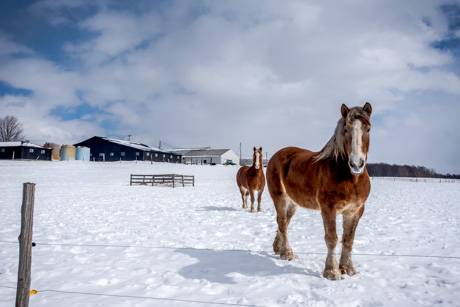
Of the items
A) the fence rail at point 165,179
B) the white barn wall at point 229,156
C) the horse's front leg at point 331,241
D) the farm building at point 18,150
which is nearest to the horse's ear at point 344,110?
the horse's front leg at point 331,241

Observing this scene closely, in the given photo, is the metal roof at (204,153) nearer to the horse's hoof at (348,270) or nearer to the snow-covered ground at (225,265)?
the snow-covered ground at (225,265)

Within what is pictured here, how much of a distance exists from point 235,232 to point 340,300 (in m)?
4.25

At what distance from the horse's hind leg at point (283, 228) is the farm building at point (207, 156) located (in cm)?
7437

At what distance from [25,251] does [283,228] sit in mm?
3943

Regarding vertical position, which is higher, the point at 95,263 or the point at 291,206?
the point at 291,206

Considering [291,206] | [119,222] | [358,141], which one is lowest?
[119,222]

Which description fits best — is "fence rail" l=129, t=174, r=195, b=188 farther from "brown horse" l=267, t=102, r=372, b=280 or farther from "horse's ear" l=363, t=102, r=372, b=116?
"horse's ear" l=363, t=102, r=372, b=116

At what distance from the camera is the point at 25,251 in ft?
10.0

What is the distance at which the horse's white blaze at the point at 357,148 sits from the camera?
11.4ft

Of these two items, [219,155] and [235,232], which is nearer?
[235,232]

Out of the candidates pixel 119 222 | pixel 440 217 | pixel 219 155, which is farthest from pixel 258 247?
pixel 219 155

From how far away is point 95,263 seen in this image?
4980 mm

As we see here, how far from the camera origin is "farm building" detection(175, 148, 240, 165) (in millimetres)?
80731

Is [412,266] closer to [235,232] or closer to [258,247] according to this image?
[258,247]
